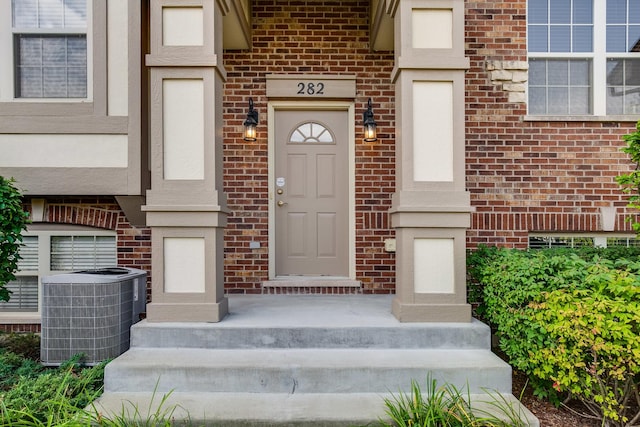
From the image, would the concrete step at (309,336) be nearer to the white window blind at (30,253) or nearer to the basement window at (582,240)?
the basement window at (582,240)

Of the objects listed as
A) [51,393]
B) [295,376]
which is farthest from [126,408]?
[295,376]

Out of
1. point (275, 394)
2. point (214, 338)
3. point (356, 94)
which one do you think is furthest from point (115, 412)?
point (356, 94)

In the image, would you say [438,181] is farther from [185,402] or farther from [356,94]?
[185,402]

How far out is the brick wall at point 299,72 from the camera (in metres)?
4.95

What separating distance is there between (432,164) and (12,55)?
170 inches

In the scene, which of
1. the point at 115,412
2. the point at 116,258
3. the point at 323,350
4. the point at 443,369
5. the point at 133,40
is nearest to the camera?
the point at 115,412

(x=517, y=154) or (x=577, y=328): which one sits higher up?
(x=517, y=154)

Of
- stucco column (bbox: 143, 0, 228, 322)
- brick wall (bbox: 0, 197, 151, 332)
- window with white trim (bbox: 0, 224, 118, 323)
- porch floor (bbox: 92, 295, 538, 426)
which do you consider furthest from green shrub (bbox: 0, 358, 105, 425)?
window with white trim (bbox: 0, 224, 118, 323)

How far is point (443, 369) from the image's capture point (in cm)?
299

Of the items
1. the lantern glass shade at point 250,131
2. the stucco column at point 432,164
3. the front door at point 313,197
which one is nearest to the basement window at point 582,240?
the stucco column at point 432,164

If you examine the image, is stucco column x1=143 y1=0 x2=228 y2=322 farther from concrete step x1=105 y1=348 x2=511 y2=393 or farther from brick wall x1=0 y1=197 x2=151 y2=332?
brick wall x1=0 y1=197 x2=151 y2=332

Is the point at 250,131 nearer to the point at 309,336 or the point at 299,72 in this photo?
the point at 299,72

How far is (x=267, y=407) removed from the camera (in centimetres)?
282

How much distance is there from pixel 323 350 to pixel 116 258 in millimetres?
2754
